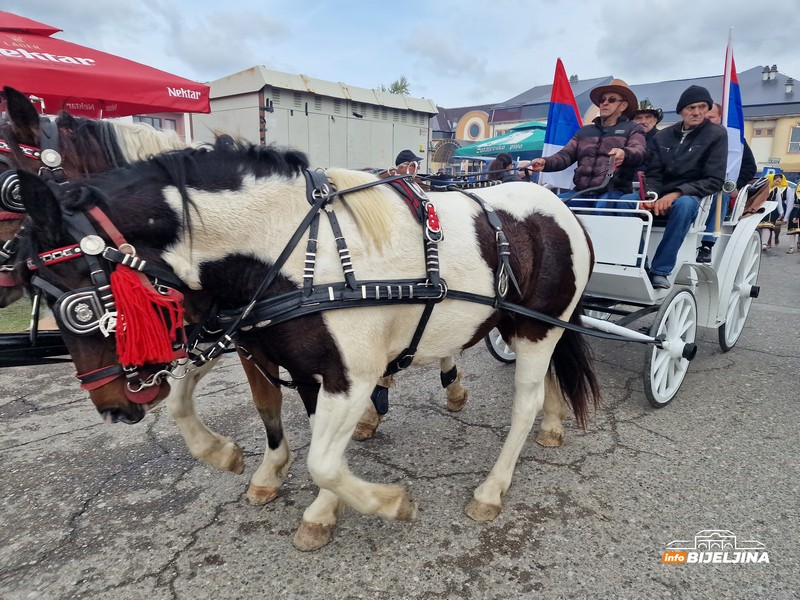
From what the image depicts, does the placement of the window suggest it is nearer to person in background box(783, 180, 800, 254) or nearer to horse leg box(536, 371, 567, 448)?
person in background box(783, 180, 800, 254)

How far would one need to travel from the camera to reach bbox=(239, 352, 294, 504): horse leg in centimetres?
238

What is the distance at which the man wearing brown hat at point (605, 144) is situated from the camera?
387 centimetres

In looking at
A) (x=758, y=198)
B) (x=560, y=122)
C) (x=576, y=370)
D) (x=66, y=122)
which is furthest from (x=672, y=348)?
(x=66, y=122)

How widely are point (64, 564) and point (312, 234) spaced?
5.38 feet

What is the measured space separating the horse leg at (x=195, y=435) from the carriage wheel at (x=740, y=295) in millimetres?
3868

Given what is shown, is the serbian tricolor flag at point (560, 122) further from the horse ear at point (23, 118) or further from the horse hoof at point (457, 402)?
the horse ear at point (23, 118)

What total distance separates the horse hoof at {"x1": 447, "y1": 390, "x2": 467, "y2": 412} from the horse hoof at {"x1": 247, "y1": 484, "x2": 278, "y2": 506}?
137 cm

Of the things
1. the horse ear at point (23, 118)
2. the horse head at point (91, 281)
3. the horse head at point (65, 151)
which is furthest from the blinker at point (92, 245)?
the horse ear at point (23, 118)

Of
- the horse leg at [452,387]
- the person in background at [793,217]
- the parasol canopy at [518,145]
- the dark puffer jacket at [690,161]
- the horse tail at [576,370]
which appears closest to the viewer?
the horse tail at [576,370]

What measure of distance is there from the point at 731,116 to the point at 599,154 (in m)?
1.32

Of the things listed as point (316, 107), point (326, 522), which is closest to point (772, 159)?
point (316, 107)

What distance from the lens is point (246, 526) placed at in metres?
2.22

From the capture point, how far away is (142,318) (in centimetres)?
150

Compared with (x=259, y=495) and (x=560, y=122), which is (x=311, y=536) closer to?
(x=259, y=495)
